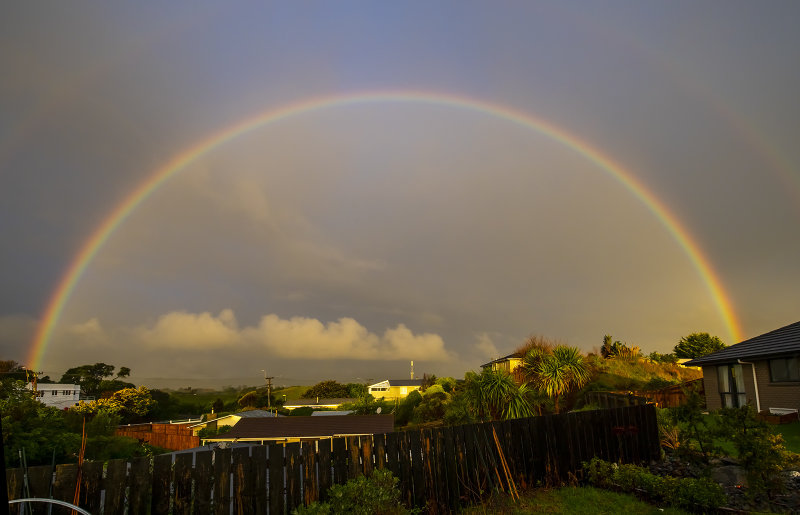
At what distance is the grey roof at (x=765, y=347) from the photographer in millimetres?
20812

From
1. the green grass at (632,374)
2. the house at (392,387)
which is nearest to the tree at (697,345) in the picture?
the green grass at (632,374)

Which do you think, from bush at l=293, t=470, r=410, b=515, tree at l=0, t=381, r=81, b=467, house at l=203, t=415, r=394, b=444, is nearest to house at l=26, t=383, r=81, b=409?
house at l=203, t=415, r=394, b=444

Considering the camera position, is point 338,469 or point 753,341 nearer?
point 338,469

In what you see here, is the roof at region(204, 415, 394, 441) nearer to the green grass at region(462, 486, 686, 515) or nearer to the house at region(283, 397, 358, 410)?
the green grass at region(462, 486, 686, 515)

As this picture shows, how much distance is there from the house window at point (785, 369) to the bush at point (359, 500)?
20.8 metres

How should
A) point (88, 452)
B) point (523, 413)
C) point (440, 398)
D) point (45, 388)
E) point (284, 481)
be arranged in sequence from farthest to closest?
point (45, 388) < point (440, 398) < point (88, 452) < point (523, 413) < point (284, 481)

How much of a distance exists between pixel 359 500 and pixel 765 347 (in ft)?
75.3

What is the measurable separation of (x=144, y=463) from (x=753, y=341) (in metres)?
28.1

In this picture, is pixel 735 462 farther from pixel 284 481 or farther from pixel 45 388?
pixel 45 388

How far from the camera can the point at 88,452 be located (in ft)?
69.4

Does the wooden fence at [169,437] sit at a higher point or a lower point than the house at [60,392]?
lower

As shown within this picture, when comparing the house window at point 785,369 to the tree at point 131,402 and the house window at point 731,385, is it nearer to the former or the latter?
the house window at point 731,385

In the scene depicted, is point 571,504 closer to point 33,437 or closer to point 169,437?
point 33,437

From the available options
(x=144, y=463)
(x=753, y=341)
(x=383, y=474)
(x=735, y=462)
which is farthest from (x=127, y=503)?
(x=753, y=341)
